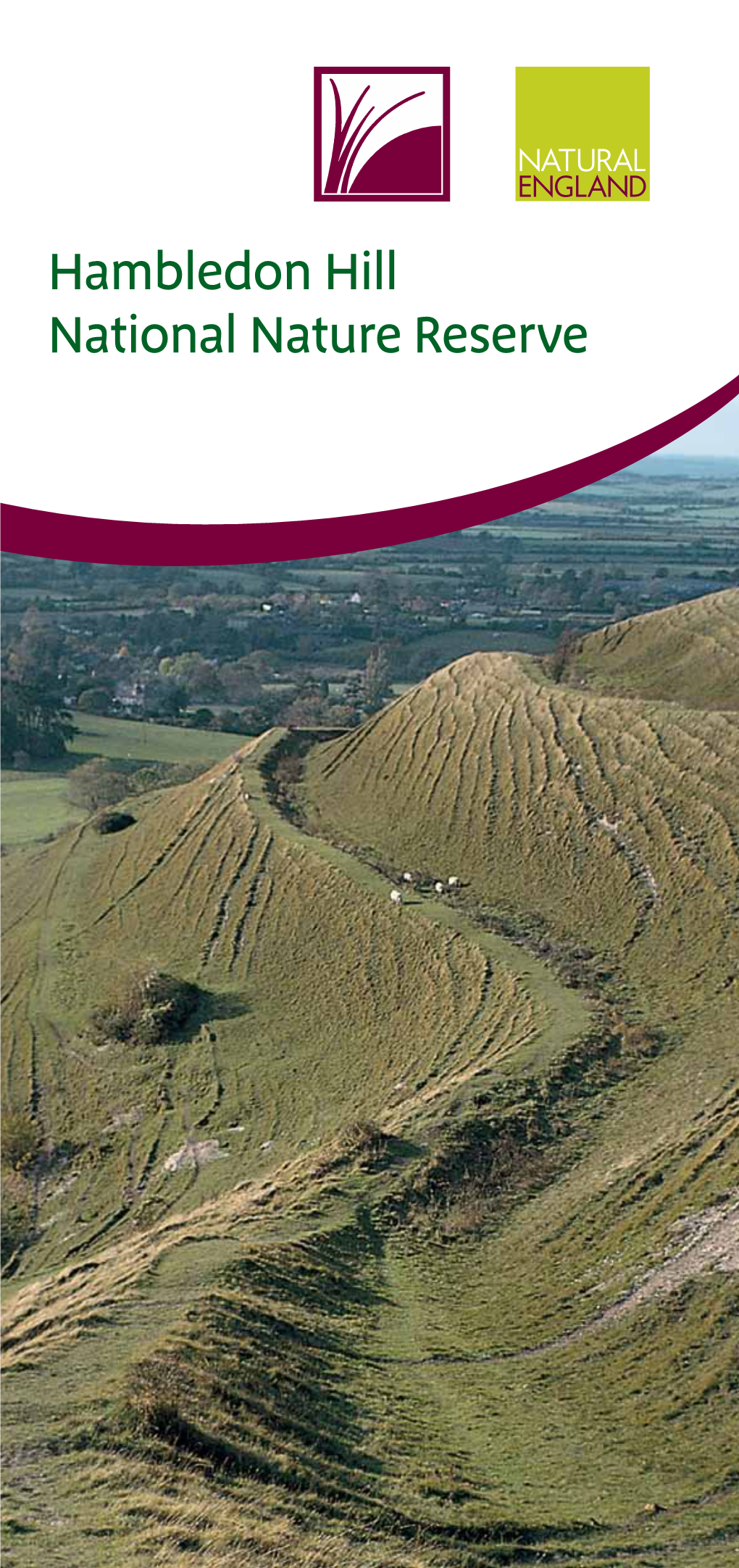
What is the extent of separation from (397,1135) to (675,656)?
3367 centimetres

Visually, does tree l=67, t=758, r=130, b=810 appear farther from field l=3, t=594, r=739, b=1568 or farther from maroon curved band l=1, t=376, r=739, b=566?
maroon curved band l=1, t=376, r=739, b=566

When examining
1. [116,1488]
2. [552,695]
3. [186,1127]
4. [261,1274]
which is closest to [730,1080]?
[261,1274]

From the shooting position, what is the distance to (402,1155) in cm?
2625

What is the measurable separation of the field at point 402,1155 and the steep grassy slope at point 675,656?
0.39 meters

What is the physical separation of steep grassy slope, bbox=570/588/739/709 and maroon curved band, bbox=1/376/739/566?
44.2 meters

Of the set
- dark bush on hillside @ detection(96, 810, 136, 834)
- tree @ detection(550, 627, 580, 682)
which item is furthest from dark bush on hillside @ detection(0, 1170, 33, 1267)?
tree @ detection(550, 627, 580, 682)

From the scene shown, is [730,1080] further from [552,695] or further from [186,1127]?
[552,695]

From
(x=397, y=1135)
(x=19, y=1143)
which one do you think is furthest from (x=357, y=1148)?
(x=19, y=1143)

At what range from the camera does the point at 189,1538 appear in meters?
13.0

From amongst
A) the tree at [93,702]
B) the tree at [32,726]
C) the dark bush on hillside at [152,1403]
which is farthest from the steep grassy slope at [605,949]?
the tree at [93,702]

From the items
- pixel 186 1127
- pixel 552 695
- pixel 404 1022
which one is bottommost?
pixel 186 1127

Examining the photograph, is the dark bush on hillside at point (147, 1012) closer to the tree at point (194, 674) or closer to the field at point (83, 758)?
the field at point (83, 758)

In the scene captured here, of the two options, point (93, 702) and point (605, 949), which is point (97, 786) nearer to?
point (93, 702)

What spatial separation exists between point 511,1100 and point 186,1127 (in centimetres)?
918
